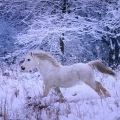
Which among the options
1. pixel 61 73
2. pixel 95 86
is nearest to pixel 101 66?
pixel 95 86

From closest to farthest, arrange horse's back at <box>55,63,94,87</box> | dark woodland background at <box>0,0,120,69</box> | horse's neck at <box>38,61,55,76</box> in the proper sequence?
horse's back at <box>55,63,94,87</box>
horse's neck at <box>38,61,55,76</box>
dark woodland background at <box>0,0,120,69</box>

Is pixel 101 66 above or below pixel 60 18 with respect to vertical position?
below

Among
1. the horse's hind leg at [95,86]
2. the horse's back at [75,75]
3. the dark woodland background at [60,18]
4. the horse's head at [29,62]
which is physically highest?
the dark woodland background at [60,18]

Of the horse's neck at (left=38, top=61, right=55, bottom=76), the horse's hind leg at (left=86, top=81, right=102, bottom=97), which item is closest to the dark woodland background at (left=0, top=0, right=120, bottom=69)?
the horse's hind leg at (left=86, top=81, right=102, bottom=97)

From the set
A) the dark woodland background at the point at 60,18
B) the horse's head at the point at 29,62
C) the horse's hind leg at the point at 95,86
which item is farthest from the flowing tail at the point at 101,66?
the dark woodland background at the point at 60,18

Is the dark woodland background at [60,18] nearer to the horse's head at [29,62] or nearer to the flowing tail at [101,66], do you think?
the flowing tail at [101,66]

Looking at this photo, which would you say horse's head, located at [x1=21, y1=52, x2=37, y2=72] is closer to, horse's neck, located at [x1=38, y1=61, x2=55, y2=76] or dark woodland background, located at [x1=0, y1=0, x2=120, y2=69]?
horse's neck, located at [x1=38, y1=61, x2=55, y2=76]

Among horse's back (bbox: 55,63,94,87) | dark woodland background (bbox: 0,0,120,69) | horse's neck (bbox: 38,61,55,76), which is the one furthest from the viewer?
dark woodland background (bbox: 0,0,120,69)

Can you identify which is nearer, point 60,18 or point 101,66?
point 101,66

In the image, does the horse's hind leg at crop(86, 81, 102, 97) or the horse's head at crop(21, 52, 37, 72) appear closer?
the horse's hind leg at crop(86, 81, 102, 97)

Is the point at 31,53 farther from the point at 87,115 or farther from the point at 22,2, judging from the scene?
the point at 22,2

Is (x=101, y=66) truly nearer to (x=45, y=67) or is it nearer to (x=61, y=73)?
(x=61, y=73)

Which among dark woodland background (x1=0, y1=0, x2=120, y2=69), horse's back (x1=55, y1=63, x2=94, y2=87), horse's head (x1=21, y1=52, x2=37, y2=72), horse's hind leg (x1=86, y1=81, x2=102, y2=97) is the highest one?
dark woodland background (x1=0, y1=0, x2=120, y2=69)

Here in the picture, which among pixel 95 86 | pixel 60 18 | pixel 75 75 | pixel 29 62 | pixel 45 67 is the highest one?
pixel 60 18
